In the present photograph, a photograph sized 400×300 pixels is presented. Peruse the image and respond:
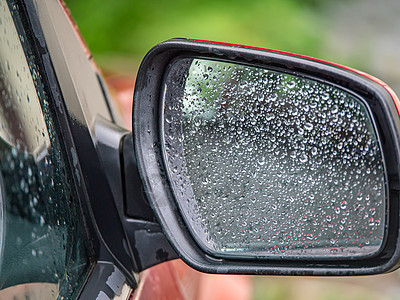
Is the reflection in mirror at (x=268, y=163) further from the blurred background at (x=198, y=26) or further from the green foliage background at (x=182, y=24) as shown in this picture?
the green foliage background at (x=182, y=24)

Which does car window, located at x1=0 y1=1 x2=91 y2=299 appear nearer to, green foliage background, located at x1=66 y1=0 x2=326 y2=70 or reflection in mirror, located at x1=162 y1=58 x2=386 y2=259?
reflection in mirror, located at x1=162 y1=58 x2=386 y2=259

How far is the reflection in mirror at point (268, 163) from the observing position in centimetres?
116

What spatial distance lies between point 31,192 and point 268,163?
51 cm

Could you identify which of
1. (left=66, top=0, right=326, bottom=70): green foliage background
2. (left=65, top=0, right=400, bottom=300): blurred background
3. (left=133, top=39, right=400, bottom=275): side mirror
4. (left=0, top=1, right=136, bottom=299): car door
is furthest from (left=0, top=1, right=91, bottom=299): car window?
(left=66, top=0, right=326, bottom=70): green foliage background

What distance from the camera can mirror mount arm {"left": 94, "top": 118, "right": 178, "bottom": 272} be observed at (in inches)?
49.6

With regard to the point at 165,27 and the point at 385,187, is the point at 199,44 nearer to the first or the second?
the point at 385,187

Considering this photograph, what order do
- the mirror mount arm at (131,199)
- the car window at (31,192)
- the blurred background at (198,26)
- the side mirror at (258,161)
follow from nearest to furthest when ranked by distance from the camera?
the car window at (31,192) → the side mirror at (258,161) → the mirror mount arm at (131,199) → the blurred background at (198,26)

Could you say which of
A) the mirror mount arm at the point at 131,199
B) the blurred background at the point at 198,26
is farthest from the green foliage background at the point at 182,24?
the mirror mount arm at the point at 131,199

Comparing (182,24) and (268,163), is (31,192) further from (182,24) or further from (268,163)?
(182,24)

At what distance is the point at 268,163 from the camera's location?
3.98ft

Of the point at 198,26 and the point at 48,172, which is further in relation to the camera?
the point at 198,26

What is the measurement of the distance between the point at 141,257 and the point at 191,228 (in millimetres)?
151

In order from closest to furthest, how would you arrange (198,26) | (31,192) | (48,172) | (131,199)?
(31,192) < (48,172) < (131,199) < (198,26)

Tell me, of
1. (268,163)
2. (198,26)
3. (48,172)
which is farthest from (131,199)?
(198,26)
